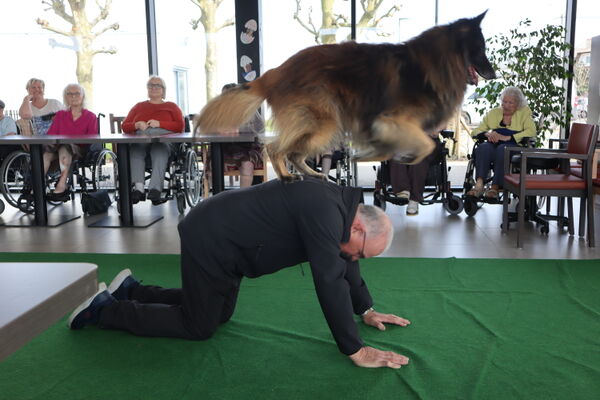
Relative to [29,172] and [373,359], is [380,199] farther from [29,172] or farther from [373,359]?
[373,359]

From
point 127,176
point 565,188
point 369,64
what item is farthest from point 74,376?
point 565,188

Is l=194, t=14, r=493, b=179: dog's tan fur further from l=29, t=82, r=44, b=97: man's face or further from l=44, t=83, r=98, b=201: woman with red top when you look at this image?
l=29, t=82, r=44, b=97: man's face

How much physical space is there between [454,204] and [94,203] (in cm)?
353

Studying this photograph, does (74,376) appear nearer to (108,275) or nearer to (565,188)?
(108,275)

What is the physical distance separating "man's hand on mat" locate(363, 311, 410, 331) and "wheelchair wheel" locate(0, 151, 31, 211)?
4.14 m

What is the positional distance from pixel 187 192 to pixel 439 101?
4.52 m

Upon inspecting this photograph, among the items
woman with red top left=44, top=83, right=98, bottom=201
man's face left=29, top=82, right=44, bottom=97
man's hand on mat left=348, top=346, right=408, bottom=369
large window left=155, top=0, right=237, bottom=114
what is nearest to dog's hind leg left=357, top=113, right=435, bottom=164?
man's hand on mat left=348, top=346, right=408, bottom=369

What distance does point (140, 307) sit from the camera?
2.43 meters

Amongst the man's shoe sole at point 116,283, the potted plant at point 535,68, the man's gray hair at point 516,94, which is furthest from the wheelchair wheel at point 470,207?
the man's shoe sole at point 116,283

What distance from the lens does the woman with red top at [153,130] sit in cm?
517

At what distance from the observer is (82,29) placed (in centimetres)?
741

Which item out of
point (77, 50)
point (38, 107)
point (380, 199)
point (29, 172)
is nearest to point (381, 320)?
point (380, 199)

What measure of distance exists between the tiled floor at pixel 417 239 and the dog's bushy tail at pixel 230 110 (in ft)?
9.89

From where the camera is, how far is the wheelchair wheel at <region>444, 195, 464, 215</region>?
5.56 meters
